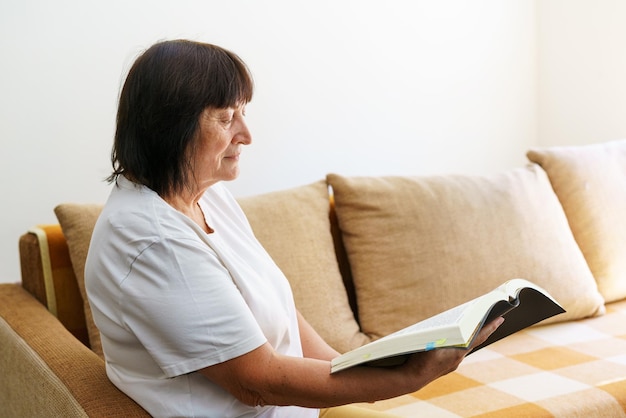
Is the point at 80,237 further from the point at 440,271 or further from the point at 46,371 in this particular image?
the point at 440,271

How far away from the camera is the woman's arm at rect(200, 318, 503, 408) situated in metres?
1.16

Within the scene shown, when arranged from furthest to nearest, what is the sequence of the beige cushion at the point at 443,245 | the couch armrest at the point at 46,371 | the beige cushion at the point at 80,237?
the beige cushion at the point at 443,245 < the beige cushion at the point at 80,237 < the couch armrest at the point at 46,371

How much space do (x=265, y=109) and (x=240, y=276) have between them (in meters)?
1.19

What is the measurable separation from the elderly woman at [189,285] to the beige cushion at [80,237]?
0.47 meters

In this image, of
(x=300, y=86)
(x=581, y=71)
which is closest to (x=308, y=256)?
(x=300, y=86)

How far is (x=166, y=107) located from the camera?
4.14 ft

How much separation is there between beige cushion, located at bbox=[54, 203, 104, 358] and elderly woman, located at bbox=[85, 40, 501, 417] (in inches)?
18.5

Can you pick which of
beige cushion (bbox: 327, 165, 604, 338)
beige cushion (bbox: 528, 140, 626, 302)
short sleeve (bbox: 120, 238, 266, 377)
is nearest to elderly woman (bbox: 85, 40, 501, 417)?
short sleeve (bbox: 120, 238, 266, 377)

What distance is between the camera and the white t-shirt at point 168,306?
115cm

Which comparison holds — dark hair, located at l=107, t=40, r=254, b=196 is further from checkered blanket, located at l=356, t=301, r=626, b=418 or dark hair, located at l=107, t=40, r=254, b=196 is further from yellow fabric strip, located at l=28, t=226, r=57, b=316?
checkered blanket, located at l=356, t=301, r=626, b=418

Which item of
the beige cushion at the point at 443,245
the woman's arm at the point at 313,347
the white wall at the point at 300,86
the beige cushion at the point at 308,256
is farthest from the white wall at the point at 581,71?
the woman's arm at the point at 313,347

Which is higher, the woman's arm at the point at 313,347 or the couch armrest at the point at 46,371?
the couch armrest at the point at 46,371

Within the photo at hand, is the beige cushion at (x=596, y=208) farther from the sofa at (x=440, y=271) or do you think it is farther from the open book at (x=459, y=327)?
the open book at (x=459, y=327)

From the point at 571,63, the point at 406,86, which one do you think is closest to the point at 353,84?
the point at 406,86
